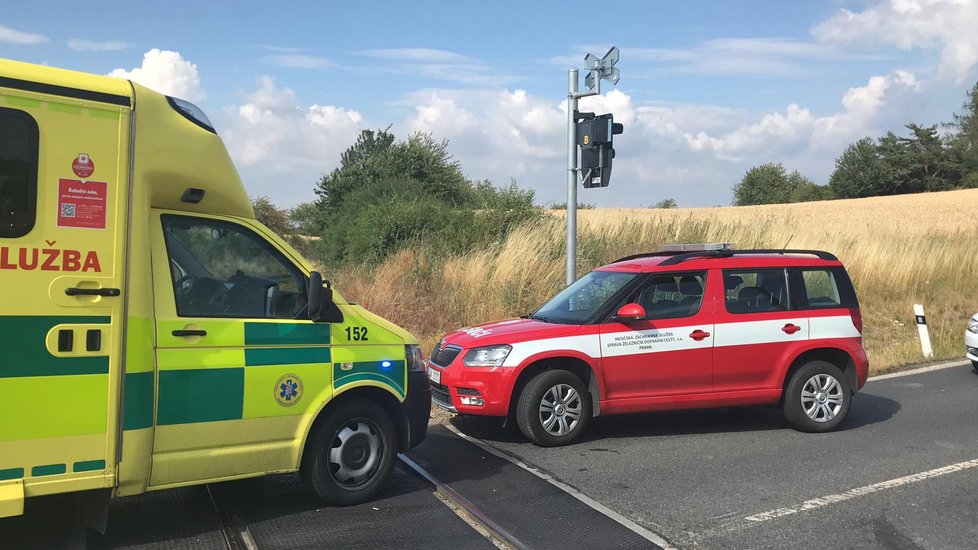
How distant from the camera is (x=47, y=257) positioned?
4.13 meters

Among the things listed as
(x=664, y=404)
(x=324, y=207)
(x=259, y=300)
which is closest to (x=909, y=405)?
(x=664, y=404)

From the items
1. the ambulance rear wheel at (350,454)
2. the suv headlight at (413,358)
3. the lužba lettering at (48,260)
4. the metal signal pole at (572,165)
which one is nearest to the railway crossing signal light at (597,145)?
the metal signal pole at (572,165)

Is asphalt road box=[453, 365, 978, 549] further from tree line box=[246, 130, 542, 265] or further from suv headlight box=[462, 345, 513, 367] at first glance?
tree line box=[246, 130, 542, 265]

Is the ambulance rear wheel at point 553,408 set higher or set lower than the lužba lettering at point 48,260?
lower

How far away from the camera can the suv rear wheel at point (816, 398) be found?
7.55 meters

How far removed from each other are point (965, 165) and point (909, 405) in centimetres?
6850

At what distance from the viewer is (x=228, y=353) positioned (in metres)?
4.76

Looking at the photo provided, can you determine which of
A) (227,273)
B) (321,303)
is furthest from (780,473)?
(227,273)

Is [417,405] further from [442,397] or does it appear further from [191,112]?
[191,112]

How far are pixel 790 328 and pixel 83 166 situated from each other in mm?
6523

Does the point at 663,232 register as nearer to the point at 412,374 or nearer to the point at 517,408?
the point at 517,408

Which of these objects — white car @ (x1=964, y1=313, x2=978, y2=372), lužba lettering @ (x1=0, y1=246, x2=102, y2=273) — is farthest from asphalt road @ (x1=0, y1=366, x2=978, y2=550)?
white car @ (x1=964, y1=313, x2=978, y2=372)

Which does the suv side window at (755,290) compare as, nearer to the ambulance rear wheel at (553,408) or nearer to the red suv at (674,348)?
the red suv at (674,348)

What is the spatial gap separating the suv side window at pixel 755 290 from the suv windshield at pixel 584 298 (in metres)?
1.00
